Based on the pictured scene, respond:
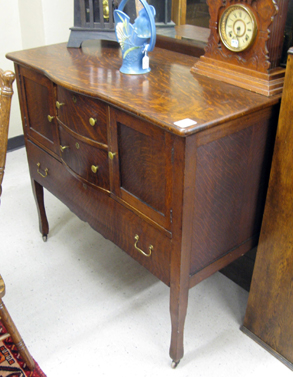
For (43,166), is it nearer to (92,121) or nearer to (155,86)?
(92,121)

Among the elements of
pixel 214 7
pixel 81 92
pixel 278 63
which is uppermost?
pixel 214 7

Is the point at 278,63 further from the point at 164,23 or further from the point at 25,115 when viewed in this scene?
the point at 25,115

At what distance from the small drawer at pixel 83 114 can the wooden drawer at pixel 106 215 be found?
0.86 ft

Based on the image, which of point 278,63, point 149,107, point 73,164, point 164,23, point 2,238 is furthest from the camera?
point 2,238

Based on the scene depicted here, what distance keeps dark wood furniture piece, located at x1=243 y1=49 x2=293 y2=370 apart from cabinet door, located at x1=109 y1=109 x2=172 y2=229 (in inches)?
16.7

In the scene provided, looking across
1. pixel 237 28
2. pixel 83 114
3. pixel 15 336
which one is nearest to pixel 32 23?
pixel 83 114

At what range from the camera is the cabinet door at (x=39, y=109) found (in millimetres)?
1892

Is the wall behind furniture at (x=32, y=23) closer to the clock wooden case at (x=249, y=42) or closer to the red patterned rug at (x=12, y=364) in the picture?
the clock wooden case at (x=249, y=42)

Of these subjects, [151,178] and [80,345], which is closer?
[151,178]

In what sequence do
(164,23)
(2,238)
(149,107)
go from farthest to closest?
(2,238) → (164,23) → (149,107)

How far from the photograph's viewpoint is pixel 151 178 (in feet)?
4.79

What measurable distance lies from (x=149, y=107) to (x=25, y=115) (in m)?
1.01

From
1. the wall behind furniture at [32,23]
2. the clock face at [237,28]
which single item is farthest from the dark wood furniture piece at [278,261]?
the wall behind furniture at [32,23]

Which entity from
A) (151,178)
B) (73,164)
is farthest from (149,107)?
(73,164)
